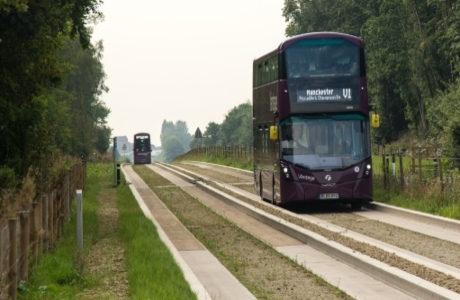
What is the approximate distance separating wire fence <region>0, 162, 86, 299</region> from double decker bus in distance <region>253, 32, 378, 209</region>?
922 cm

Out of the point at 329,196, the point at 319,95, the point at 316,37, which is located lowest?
the point at 329,196

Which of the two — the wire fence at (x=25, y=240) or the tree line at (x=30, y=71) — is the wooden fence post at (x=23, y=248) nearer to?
the wire fence at (x=25, y=240)

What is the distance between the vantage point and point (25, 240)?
11.4 metres

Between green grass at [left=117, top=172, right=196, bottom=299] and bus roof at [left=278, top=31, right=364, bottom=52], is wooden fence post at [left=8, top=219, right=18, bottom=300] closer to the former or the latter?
green grass at [left=117, top=172, right=196, bottom=299]

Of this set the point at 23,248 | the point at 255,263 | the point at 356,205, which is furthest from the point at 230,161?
the point at 23,248

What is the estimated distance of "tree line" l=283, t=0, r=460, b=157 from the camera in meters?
63.6

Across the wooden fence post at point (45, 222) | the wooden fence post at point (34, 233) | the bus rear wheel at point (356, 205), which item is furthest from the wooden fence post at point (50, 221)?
the bus rear wheel at point (356, 205)

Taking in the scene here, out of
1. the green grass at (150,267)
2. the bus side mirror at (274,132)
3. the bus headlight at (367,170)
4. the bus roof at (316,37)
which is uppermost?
the bus roof at (316,37)

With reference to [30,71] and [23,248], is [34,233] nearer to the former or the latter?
[23,248]

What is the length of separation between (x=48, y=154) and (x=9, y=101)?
2027 millimetres

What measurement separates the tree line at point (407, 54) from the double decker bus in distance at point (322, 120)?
3170cm

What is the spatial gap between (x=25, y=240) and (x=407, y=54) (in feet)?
202

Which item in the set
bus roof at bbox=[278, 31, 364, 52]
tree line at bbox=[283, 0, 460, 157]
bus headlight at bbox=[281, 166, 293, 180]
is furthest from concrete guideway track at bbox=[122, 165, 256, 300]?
tree line at bbox=[283, 0, 460, 157]

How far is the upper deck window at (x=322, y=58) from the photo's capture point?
25219 mm
